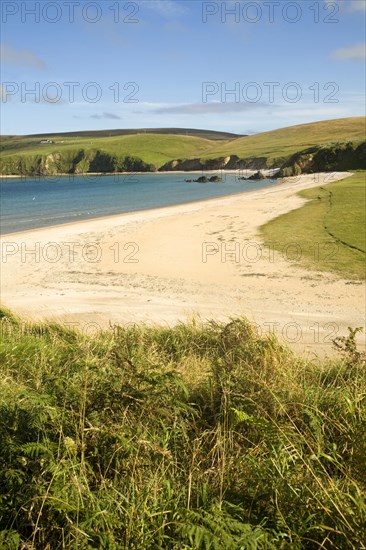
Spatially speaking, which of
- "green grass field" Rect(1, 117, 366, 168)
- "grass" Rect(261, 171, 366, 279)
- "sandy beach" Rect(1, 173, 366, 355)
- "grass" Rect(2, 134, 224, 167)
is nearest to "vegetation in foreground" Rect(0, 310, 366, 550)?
"sandy beach" Rect(1, 173, 366, 355)

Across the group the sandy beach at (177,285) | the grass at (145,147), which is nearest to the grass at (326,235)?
the sandy beach at (177,285)

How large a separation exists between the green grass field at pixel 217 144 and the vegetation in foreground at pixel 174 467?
10362cm

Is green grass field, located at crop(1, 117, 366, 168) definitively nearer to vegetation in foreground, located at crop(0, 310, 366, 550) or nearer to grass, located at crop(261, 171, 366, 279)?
grass, located at crop(261, 171, 366, 279)

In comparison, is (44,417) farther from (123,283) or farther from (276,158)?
(276,158)

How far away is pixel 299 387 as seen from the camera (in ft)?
16.6

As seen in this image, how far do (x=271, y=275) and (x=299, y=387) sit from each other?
1042 centimetres

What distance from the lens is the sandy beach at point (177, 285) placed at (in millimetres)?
11367

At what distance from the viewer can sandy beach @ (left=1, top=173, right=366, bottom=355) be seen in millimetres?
11367

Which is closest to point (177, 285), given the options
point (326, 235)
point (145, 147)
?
point (326, 235)

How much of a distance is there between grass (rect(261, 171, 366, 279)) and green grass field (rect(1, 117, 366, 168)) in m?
78.2

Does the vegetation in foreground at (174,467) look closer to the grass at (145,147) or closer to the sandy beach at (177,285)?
the sandy beach at (177,285)

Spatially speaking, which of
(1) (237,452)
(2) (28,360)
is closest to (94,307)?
(2) (28,360)

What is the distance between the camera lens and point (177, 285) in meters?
14.9

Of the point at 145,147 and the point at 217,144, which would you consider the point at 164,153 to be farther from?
the point at 217,144
